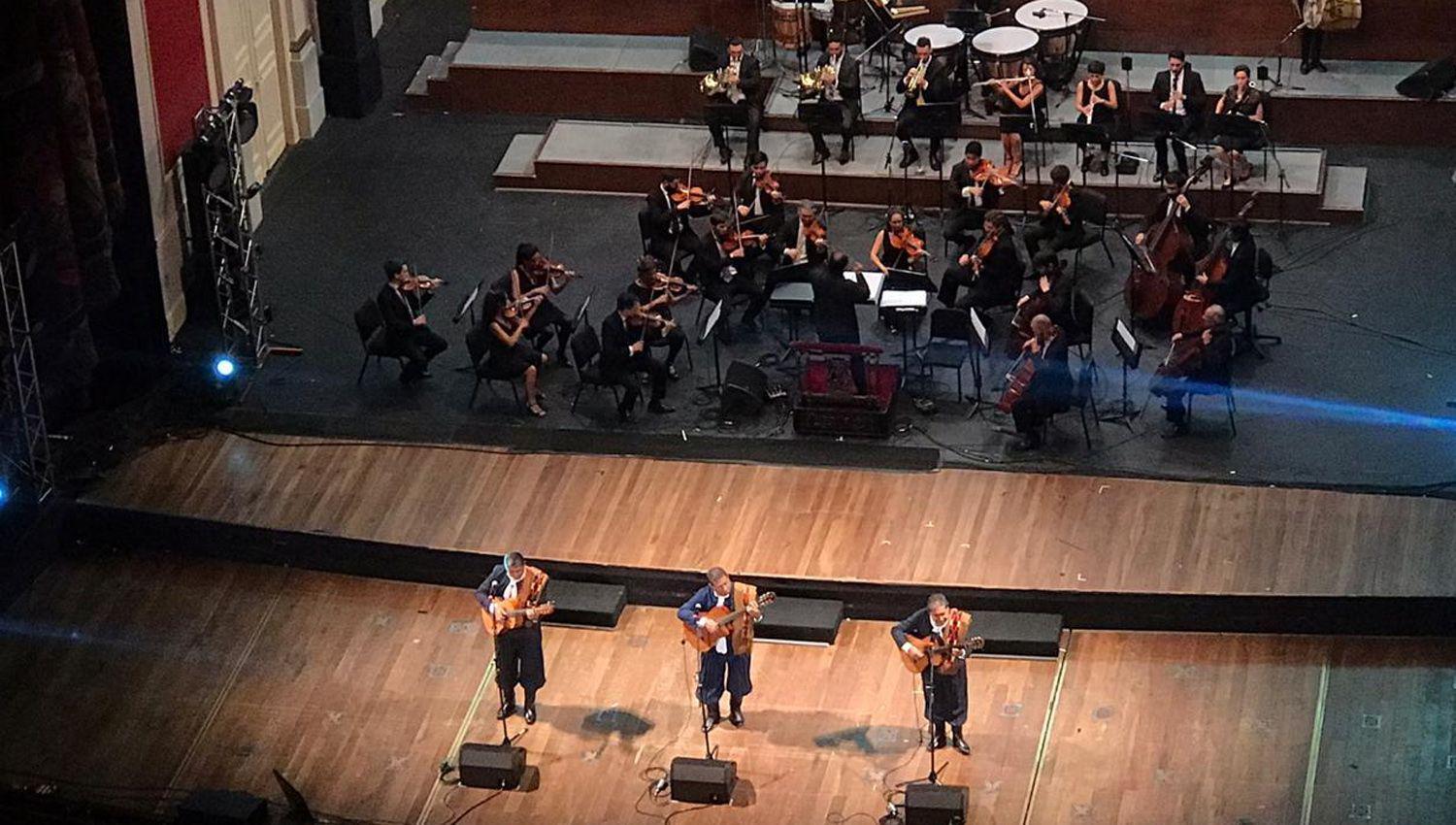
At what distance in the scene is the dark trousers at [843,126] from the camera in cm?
1691

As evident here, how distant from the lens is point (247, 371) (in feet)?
50.7

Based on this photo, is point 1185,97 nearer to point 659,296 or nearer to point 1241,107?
point 1241,107

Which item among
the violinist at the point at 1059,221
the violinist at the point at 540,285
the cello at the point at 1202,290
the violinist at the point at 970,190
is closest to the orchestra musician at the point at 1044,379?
the cello at the point at 1202,290

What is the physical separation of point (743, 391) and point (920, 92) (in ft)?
10.0

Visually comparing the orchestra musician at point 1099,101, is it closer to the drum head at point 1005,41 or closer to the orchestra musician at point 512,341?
the drum head at point 1005,41

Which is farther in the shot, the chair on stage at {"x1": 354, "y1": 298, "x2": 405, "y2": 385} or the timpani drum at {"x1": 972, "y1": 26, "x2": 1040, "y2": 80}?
the timpani drum at {"x1": 972, "y1": 26, "x2": 1040, "y2": 80}

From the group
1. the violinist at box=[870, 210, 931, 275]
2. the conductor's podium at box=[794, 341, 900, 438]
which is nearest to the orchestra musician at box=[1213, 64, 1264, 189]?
the violinist at box=[870, 210, 931, 275]

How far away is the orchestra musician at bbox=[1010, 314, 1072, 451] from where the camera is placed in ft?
46.2

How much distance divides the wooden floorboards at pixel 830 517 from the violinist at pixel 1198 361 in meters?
0.56

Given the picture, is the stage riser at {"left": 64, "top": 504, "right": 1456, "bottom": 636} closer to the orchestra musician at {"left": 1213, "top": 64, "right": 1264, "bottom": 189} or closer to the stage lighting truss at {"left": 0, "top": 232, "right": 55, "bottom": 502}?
the stage lighting truss at {"left": 0, "top": 232, "right": 55, "bottom": 502}

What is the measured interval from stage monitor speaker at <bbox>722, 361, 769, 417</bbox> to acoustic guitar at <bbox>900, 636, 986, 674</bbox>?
2.93 meters

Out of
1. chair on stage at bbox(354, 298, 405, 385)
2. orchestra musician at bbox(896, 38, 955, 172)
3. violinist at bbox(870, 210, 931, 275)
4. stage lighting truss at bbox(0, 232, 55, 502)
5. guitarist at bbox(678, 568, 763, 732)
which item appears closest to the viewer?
guitarist at bbox(678, 568, 763, 732)

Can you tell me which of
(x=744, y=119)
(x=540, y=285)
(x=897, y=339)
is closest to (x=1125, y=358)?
(x=897, y=339)

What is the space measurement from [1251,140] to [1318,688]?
436cm
